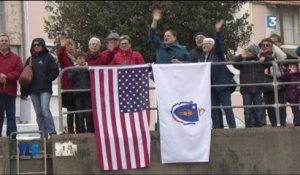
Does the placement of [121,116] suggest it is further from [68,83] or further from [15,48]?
[15,48]

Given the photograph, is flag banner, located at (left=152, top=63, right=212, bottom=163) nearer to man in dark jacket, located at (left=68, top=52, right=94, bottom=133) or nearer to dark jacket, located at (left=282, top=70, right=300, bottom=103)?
man in dark jacket, located at (left=68, top=52, right=94, bottom=133)

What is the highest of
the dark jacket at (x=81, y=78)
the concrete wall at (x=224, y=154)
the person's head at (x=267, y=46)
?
the person's head at (x=267, y=46)

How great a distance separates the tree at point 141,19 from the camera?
2027 centimetres

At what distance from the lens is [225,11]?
21.2 m

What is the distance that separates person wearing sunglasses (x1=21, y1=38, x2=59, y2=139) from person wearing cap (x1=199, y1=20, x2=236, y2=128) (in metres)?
2.51

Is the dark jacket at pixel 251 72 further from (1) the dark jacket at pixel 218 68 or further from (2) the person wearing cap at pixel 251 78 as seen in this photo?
(1) the dark jacket at pixel 218 68

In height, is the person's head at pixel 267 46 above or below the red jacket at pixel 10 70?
above

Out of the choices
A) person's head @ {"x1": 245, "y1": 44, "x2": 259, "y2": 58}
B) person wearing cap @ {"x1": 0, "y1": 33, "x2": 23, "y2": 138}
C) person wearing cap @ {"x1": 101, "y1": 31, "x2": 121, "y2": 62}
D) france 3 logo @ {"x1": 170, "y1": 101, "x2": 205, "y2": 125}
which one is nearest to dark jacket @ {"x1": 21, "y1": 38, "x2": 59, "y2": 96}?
person wearing cap @ {"x1": 0, "y1": 33, "x2": 23, "y2": 138}

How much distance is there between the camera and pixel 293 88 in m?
11.5

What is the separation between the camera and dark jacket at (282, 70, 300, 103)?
1146 centimetres

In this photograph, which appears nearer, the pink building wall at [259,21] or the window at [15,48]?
the window at [15,48]

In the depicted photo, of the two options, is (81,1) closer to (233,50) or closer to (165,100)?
(233,50)

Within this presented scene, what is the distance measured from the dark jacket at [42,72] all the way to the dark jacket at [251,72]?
116 inches

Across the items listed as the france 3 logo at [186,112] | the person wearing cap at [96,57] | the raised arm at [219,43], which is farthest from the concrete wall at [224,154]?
the raised arm at [219,43]
